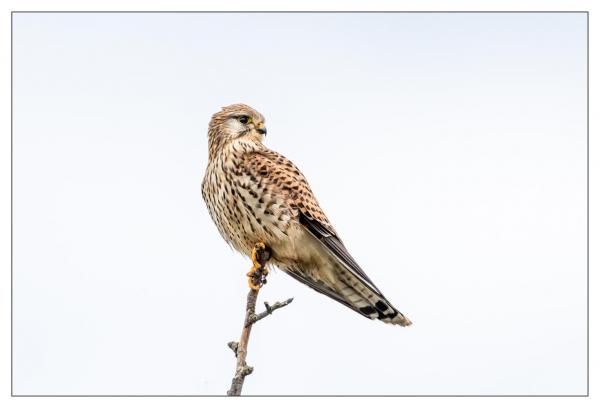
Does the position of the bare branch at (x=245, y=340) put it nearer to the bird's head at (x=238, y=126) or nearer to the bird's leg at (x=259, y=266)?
the bird's leg at (x=259, y=266)

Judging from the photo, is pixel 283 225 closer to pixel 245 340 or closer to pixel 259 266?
pixel 259 266

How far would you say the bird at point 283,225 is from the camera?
5184mm

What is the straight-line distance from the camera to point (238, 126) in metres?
5.85

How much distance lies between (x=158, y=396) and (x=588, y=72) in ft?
13.2

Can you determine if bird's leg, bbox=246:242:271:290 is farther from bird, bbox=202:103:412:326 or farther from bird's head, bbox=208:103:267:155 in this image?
bird's head, bbox=208:103:267:155

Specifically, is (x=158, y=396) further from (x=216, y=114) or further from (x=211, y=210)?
(x=216, y=114)

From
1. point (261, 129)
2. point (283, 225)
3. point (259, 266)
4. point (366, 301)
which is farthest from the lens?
point (261, 129)

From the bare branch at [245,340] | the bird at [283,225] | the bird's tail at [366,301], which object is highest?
the bird at [283,225]

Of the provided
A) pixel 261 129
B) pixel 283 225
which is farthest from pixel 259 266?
pixel 261 129

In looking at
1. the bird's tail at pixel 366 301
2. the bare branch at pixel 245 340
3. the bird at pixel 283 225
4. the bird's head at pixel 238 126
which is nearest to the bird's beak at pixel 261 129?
the bird's head at pixel 238 126

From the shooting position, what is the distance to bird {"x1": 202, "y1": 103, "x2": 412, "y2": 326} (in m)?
5.18

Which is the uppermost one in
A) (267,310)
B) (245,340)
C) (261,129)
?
(261,129)

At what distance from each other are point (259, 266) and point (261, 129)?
122 centimetres

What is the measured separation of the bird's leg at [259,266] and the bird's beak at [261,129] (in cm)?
96
